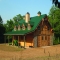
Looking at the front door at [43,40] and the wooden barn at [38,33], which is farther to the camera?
the front door at [43,40]

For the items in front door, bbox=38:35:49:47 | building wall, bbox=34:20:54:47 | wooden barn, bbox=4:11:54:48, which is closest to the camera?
wooden barn, bbox=4:11:54:48

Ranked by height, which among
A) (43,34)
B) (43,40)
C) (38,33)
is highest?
(38,33)

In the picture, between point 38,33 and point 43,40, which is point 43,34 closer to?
point 43,40

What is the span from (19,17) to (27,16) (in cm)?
3869

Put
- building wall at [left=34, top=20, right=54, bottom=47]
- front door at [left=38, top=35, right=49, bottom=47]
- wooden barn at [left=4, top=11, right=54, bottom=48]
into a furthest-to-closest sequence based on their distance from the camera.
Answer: front door at [left=38, top=35, right=49, bottom=47]
building wall at [left=34, top=20, right=54, bottom=47]
wooden barn at [left=4, top=11, right=54, bottom=48]

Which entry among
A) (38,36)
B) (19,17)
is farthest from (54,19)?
(19,17)

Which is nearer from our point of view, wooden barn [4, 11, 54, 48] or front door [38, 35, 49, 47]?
wooden barn [4, 11, 54, 48]

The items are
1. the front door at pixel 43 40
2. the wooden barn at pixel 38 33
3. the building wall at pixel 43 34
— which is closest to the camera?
the wooden barn at pixel 38 33

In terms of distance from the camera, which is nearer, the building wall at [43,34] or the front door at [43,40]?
the building wall at [43,34]

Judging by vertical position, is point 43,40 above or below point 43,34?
below

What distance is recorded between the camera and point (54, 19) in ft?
181

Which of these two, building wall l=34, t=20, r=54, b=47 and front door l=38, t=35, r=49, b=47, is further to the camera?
front door l=38, t=35, r=49, b=47

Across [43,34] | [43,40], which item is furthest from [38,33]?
[43,40]

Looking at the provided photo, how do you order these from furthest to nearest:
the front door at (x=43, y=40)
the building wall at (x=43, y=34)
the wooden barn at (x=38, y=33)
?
1. the front door at (x=43, y=40)
2. the building wall at (x=43, y=34)
3. the wooden barn at (x=38, y=33)
